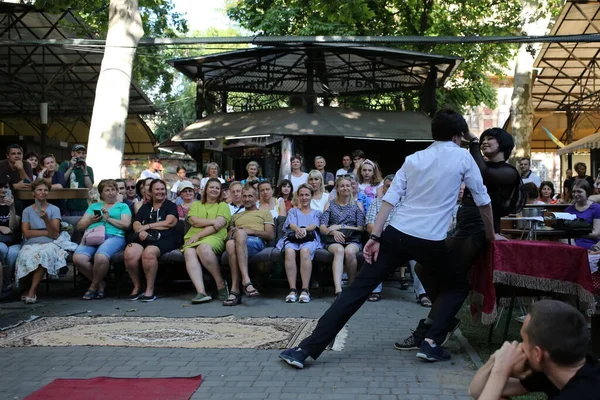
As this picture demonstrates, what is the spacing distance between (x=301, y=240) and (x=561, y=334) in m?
6.75

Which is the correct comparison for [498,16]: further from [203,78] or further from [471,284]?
[471,284]

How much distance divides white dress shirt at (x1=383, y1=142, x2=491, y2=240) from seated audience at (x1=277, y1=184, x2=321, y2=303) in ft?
11.7

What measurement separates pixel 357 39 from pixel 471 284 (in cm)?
785

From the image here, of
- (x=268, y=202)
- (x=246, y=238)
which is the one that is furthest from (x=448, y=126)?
(x=268, y=202)

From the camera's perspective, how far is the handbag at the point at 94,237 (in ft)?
32.1

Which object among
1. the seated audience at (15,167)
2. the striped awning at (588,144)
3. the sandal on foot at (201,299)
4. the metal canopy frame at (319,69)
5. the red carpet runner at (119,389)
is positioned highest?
the metal canopy frame at (319,69)

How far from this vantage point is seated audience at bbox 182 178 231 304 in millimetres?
9281

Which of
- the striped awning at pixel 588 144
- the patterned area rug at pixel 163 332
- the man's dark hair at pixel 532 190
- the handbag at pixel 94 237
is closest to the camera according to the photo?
the patterned area rug at pixel 163 332

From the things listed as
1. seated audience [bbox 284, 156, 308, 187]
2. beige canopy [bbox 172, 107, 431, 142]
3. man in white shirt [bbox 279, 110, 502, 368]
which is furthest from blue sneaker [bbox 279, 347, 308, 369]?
beige canopy [bbox 172, 107, 431, 142]

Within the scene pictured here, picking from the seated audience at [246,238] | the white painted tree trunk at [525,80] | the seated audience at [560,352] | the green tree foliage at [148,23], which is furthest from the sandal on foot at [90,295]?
the white painted tree trunk at [525,80]

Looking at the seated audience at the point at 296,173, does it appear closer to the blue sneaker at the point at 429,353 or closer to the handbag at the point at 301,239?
the handbag at the point at 301,239

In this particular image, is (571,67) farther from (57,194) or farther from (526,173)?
(57,194)

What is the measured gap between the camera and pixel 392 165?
2130cm

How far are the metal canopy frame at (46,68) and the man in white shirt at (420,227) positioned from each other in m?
15.6
